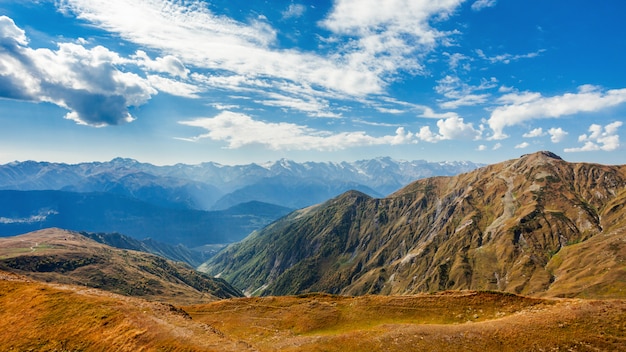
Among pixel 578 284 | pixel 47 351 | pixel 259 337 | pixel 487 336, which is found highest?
pixel 487 336

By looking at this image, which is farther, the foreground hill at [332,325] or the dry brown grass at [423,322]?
the foreground hill at [332,325]

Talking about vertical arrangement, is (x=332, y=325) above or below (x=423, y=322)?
below

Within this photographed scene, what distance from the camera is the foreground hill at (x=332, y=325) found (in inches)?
1746

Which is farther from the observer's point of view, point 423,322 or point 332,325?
point 332,325

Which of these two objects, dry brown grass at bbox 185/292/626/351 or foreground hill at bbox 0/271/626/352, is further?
foreground hill at bbox 0/271/626/352

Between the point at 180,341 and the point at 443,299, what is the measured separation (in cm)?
5155

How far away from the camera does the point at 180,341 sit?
45188mm

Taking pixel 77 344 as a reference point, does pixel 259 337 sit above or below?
below

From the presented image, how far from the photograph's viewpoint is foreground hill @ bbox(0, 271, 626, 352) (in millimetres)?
44344

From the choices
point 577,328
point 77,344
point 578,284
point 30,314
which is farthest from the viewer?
point 578,284

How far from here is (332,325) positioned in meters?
68.3

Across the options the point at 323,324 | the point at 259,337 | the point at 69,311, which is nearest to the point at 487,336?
the point at 323,324

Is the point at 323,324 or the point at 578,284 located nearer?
the point at 323,324

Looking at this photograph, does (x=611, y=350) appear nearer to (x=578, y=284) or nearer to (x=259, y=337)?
(x=259, y=337)
